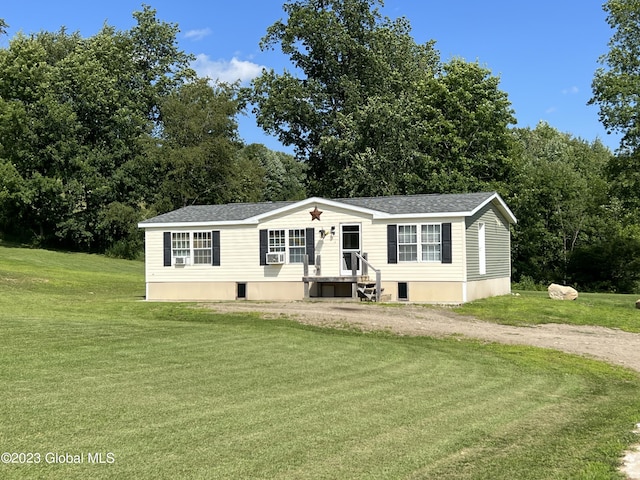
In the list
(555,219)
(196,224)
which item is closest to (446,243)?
(196,224)

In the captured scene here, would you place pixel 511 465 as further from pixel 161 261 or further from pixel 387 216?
pixel 161 261

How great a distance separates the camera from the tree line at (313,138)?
37781mm

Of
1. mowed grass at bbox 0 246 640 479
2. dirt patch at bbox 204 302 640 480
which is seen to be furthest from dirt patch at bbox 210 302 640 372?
mowed grass at bbox 0 246 640 479

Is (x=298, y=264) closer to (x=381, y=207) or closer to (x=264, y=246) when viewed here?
(x=264, y=246)

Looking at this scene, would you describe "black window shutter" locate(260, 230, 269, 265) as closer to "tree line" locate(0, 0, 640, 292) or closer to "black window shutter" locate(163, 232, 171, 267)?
"black window shutter" locate(163, 232, 171, 267)

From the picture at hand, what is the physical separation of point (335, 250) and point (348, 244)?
60 centimetres

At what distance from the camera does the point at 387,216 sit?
21703mm

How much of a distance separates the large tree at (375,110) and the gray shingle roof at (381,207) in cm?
1406

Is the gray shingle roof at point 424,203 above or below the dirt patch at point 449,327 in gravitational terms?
above

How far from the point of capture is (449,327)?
51.5ft

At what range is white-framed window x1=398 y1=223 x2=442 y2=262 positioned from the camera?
21359mm

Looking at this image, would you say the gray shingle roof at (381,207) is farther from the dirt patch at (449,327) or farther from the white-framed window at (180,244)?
the dirt patch at (449,327)

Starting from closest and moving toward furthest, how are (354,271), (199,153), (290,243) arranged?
(354,271)
(290,243)
(199,153)

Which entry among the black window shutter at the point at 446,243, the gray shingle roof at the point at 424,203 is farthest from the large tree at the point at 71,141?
the black window shutter at the point at 446,243
